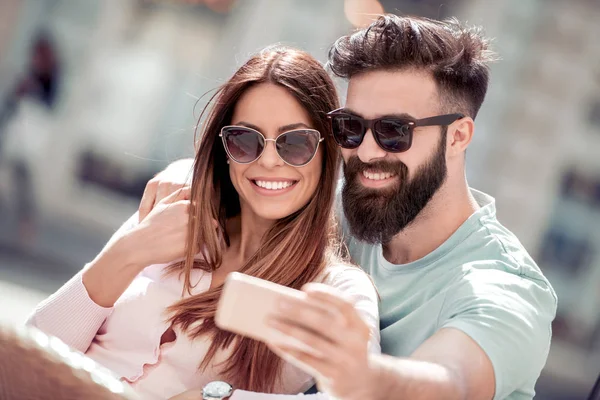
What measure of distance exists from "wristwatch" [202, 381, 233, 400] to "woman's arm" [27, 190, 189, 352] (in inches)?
18.1

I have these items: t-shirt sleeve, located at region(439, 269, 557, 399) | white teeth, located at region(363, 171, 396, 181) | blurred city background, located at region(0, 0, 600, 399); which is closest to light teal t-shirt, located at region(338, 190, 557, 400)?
t-shirt sleeve, located at region(439, 269, 557, 399)

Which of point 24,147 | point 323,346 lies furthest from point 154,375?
point 24,147

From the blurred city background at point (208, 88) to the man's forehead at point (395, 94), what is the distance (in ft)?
31.8

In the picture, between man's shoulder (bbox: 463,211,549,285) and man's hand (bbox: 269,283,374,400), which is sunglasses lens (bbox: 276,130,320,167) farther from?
man's hand (bbox: 269,283,374,400)

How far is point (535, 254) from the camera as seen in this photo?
13.2 metres

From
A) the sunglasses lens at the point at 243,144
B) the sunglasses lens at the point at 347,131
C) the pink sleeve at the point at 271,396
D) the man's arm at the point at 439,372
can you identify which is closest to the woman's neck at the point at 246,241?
the sunglasses lens at the point at 243,144

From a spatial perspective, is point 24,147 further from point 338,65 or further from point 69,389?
point 69,389

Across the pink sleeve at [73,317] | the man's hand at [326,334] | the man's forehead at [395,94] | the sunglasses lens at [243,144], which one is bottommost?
the pink sleeve at [73,317]

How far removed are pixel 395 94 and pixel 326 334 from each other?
4.29ft

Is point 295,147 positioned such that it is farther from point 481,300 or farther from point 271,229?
point 481,300

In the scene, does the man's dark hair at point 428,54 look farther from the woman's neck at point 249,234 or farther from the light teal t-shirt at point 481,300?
the woman's neck at point 249,234

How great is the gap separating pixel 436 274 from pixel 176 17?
1151 centimetres

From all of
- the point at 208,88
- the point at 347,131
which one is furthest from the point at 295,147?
the point at 208,88

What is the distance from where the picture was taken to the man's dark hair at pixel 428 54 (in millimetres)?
2416
